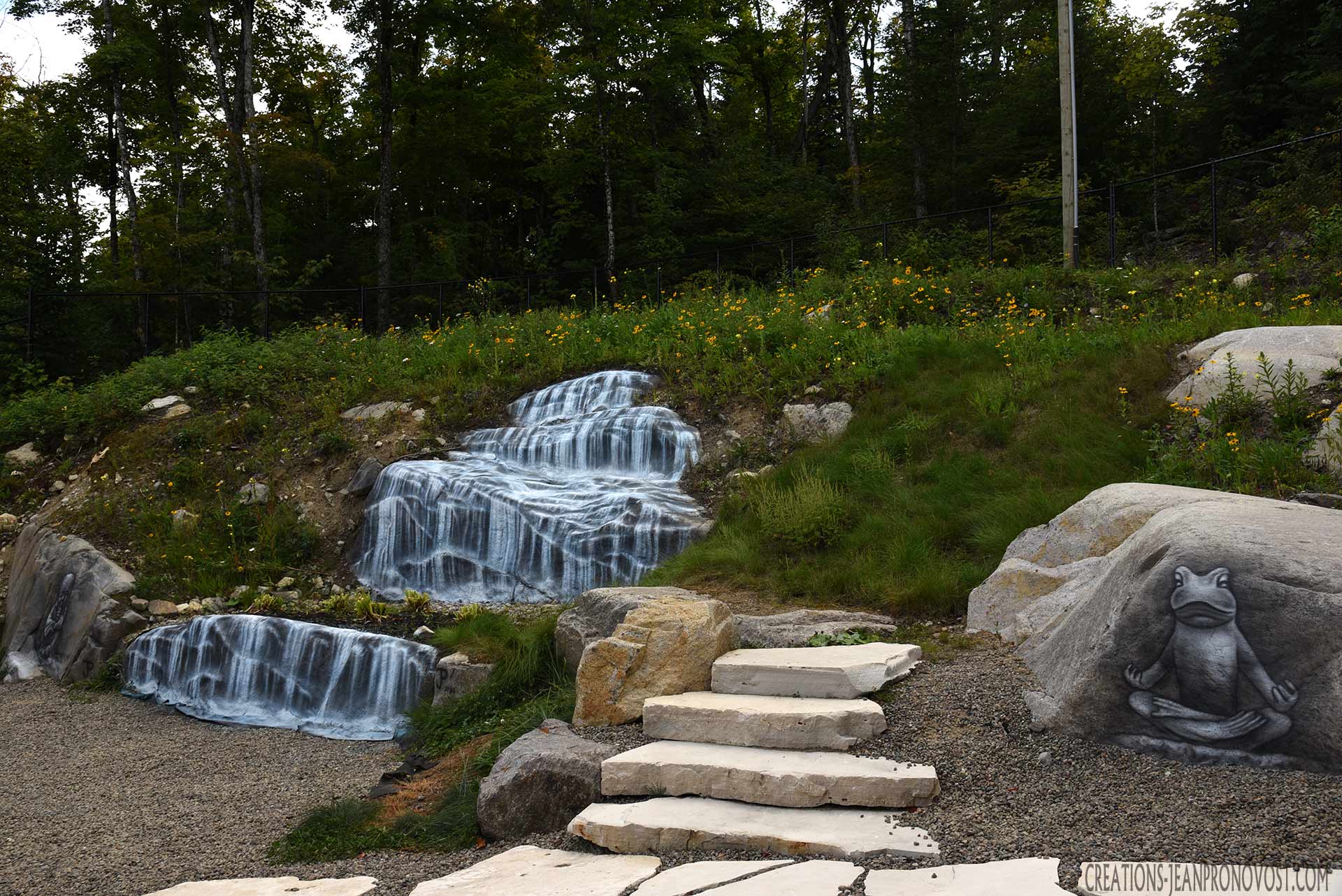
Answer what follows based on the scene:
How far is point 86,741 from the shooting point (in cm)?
756

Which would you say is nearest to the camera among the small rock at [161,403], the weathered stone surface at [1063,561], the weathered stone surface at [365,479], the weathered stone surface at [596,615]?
the weathered stone surface at [1063,561]

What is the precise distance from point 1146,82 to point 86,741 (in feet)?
87.1

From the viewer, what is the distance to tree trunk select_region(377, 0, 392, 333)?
21.6m

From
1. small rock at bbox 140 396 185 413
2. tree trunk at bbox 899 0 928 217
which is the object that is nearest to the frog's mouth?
small rock at bbox 140 396 185 413

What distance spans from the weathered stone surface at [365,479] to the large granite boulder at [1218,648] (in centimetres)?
901

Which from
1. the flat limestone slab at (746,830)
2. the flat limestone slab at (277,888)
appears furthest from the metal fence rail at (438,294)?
the flat limestone slab at (277,888)

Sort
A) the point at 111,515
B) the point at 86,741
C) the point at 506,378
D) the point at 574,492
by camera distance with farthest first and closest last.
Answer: the point at 506,378
the point at 111,515
the point at 574,492
the point at 86,741

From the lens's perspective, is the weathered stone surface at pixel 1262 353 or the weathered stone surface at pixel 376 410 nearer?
the weathered stone surface at pixel 1262 353

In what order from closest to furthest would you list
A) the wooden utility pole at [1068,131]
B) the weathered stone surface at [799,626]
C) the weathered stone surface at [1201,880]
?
the weathered stone surface at [1201,880], the weathered stone surface at [799,626], the wooden utility pole at [1068,131]

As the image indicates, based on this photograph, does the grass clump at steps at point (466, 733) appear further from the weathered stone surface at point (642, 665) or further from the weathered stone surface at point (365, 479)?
the weathered stone surface at point (365, 479)

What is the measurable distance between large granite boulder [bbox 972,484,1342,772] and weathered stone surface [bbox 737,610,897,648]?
1942 mm

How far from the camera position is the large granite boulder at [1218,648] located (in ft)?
11.4

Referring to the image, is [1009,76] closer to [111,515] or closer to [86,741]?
[111,515]

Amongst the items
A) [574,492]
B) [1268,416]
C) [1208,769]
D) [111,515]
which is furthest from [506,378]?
[1208,769]
